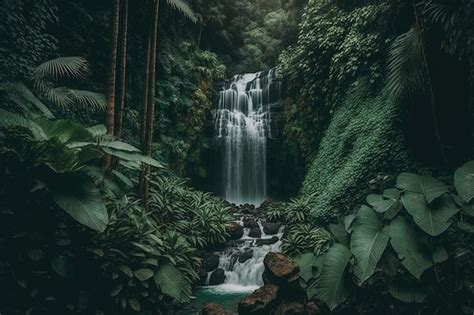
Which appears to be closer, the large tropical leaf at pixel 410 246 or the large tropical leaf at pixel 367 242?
the large tropical leaf at pixel 410 246

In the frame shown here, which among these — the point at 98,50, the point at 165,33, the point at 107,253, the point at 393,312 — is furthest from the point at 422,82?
the point at 165,33

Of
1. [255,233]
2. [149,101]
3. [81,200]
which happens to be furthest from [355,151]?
[81,200]

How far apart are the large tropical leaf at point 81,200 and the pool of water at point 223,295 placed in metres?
3.22

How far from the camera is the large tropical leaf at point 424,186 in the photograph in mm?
5062

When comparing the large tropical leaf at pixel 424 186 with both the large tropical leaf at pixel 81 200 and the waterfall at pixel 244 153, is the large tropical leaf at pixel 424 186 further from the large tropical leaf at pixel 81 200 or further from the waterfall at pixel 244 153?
the waterfall at pixel 244 153

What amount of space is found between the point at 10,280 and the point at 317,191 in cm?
827

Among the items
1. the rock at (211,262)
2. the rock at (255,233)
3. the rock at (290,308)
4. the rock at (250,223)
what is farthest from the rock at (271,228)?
the rock at (290,308)

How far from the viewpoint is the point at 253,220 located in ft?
39.7

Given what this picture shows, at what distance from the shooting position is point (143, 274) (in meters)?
5.38

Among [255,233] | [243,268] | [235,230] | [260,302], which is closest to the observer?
[260,302]

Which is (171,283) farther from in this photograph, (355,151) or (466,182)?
(355,151)

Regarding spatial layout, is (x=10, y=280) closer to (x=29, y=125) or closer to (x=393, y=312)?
(x=29, y=125)

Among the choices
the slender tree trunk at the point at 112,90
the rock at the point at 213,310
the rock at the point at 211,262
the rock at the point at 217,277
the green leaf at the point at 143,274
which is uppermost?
the slender tree trunk at the point at 112,90

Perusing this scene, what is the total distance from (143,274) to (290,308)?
2437mm
